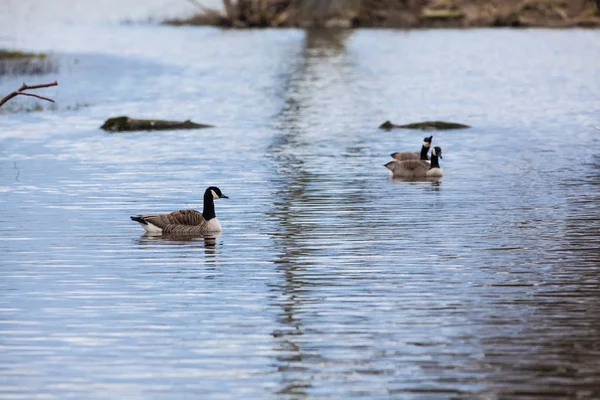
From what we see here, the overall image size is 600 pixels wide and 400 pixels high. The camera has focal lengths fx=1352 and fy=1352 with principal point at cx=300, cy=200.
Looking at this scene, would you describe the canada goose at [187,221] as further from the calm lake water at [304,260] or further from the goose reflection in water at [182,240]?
the calm lake water at [304,260]

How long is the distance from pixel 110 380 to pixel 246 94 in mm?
46321

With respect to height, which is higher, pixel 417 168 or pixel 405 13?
pixel 405 13

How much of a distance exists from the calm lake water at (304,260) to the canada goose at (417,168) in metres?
0.43

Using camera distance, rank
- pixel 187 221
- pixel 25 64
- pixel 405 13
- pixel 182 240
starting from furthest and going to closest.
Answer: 1. pixel 405 13
2. pixel 25 64
3. pixel 187 221
4. pixel 182 240

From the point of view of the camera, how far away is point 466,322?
49.7 ft

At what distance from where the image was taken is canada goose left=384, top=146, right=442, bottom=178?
29078 mm

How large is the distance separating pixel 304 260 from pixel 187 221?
3369 mm

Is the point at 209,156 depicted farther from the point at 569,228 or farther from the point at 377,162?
the point at 569,228

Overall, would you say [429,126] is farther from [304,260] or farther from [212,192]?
[304,260]

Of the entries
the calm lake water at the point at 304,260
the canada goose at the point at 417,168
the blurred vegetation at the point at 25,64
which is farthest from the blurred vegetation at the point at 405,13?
the canada goose at the point at 417,168

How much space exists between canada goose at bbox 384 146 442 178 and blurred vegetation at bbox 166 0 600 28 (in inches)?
3095

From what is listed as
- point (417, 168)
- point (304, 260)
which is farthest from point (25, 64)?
point (304, 260)

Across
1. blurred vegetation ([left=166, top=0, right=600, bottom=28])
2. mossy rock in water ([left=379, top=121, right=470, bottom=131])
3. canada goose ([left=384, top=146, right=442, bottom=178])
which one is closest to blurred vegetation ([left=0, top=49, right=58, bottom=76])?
mossy rock in water ([left=379, top=121, right=470, bottom=131])

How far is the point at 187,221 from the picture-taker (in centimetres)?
2183
